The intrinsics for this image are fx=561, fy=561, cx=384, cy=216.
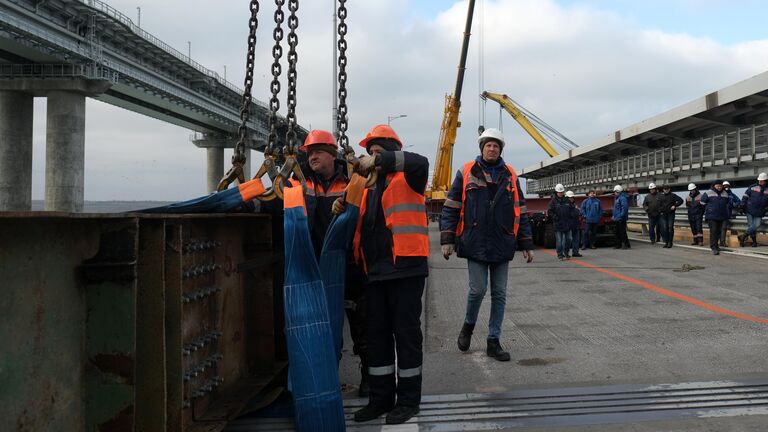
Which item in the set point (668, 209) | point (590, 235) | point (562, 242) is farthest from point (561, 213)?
point (668, 209)

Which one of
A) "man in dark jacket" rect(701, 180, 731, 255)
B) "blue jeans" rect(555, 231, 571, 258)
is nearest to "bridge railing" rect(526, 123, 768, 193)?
"man in dark jacket" rect(701, 180, 731, 255)

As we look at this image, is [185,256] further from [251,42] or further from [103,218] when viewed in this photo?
[251,42]

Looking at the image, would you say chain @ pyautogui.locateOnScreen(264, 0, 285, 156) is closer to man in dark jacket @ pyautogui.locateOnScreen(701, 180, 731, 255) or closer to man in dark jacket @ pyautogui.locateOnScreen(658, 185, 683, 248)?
man in dark jacket @ pyautogui.locateOnScreen(701, 180, 731, 255)

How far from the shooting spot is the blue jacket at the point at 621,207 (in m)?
14.5

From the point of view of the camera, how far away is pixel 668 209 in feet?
47.5

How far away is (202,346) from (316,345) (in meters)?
0.62

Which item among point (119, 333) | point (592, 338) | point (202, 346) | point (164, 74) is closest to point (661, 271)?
point (592, 338)

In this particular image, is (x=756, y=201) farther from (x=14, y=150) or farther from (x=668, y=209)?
(x=14, y=150)

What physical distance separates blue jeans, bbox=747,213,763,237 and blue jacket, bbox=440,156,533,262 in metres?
11.0

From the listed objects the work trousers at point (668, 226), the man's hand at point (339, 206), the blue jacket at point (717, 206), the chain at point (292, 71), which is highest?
the chain at point (292, 71)

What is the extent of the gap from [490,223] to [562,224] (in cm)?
870

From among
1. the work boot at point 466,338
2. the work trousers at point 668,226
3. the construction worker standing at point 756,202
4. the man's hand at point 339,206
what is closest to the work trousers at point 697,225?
the work trousers at point 668,226

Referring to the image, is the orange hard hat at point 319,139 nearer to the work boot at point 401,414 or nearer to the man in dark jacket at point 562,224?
the work boot at point 401,414

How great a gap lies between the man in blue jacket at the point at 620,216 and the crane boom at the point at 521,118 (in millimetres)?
34880
